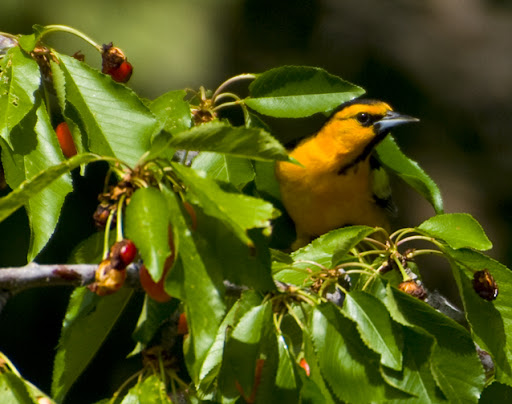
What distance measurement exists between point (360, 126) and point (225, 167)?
4.18ft

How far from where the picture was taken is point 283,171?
2.87m

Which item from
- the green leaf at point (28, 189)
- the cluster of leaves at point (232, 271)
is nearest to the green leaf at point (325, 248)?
the cluster of leaves at point (232, 271)

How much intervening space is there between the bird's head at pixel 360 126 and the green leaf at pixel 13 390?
1.96 meters

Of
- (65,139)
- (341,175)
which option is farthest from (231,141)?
(341,175)

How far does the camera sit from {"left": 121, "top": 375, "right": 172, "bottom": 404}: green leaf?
1438 millimetres

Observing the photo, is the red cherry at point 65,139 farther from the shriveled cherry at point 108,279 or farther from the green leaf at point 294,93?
the shriveled cherry at point 108,279

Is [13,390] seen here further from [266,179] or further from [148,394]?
[266,179]

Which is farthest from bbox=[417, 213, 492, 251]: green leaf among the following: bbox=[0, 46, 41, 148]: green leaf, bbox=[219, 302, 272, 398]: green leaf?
bbox=[0, 46, 41, 148]: green leaf

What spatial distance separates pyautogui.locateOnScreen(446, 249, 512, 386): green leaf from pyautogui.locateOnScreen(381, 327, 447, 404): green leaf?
20 centimetres

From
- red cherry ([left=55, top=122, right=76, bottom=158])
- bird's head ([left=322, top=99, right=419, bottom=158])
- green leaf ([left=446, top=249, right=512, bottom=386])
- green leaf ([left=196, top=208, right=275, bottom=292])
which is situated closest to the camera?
green leaf ([left=196, top=208, right=275, bottom=292])

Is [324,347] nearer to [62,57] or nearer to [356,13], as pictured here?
[62,57]

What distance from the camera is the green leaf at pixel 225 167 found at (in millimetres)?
1861

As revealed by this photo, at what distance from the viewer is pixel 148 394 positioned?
145 centimetres

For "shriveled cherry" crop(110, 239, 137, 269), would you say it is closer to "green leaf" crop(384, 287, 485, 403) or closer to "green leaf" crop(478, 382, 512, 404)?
"green leaf" crop(384, 287, 485, 403)
